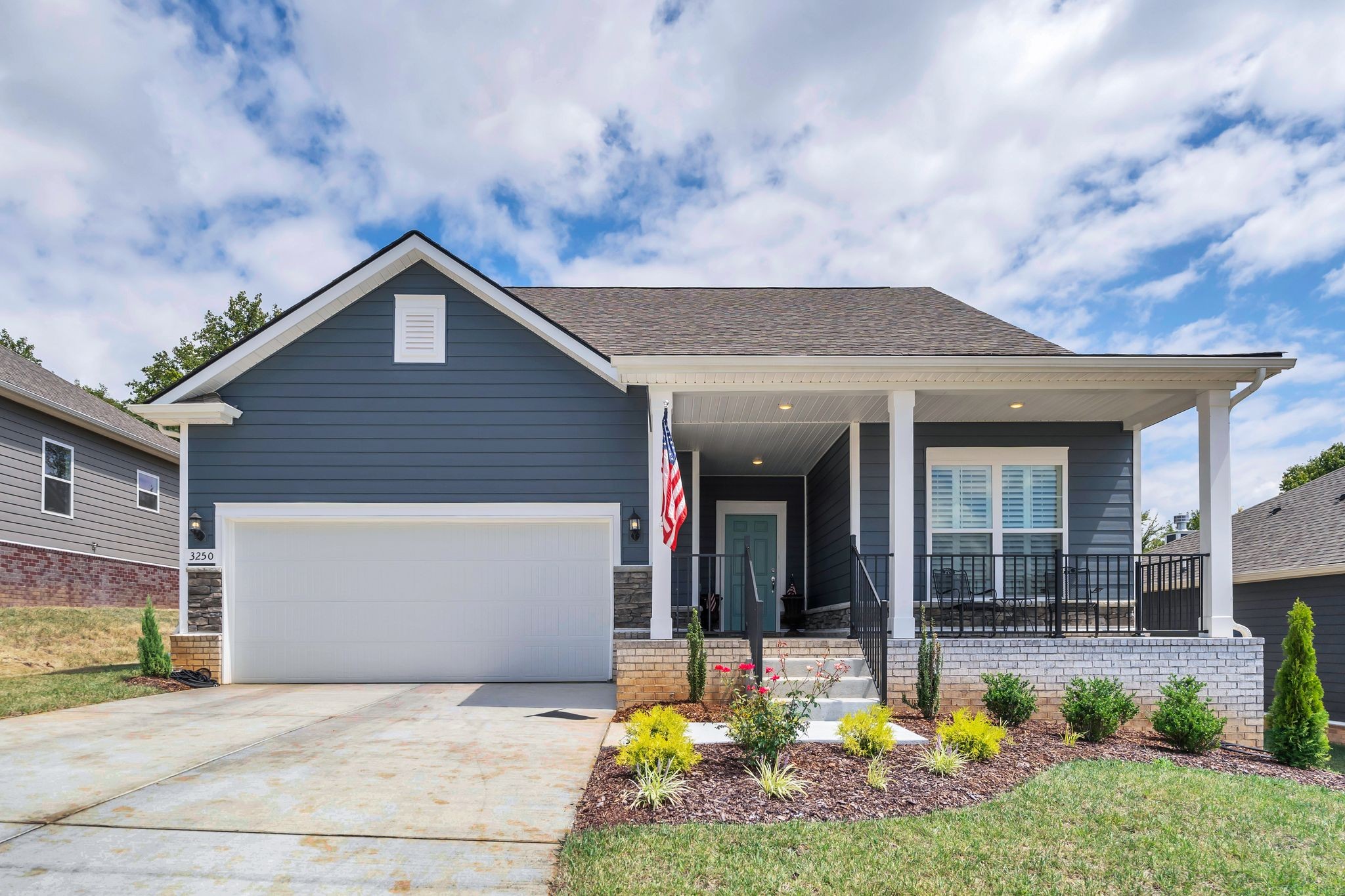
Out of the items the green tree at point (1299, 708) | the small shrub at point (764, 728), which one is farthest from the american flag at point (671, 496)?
the green tree at point (1299, 708)

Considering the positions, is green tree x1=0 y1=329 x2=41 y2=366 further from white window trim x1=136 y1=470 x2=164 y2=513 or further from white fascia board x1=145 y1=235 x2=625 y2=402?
white fascia board x1=145 y1=235 x2=625 y2=402

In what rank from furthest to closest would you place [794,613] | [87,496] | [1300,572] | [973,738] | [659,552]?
[87,496] < [794,613] < [1300,572] < [659,552] < [973,738]

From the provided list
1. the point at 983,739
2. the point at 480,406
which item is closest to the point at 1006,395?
the point at 983,739

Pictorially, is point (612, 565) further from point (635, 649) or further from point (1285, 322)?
point (1285, 322)

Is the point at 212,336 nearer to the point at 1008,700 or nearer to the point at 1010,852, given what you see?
the point at 1008,700

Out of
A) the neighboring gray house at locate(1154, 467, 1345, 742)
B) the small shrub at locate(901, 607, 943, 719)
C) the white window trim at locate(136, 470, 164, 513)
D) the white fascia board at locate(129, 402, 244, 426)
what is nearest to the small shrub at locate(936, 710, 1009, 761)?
the small shrub at locate(901, 607, 943, 719)

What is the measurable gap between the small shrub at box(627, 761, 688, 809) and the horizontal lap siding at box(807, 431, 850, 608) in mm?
5141

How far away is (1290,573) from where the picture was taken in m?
13.4

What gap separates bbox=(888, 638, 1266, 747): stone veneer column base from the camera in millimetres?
8086

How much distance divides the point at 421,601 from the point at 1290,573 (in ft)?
41.5

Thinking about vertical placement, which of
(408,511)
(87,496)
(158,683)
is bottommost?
(158,683)

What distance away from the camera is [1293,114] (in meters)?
11.7

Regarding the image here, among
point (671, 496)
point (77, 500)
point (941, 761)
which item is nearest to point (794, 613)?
point (671, 496)

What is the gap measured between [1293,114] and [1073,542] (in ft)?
21.5
